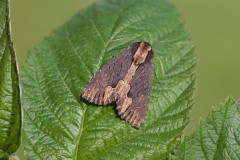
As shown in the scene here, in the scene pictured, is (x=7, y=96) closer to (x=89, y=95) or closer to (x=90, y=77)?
(x=89, y=95)

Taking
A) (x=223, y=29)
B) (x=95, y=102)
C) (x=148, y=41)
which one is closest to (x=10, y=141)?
(x=95, y=102)

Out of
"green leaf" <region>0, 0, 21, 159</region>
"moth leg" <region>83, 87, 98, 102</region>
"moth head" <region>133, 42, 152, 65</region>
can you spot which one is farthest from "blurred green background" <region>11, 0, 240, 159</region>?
"green leaf" <region>0, 0, 21, 159</region>

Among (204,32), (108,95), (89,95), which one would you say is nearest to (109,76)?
(108,95)

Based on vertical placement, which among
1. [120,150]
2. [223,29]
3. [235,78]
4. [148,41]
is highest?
[223,29]

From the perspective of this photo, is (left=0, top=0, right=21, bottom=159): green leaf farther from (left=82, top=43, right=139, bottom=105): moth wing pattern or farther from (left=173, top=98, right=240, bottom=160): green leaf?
(left=173, top=98, right=240, bottom=160): green leaf

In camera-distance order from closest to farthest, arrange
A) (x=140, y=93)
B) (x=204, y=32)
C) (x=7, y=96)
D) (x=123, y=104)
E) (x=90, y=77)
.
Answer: (x=7, y=96) → (x=90, y=77) → (x=123, y=104) → (x=140, y=93) → (x=204, y=32)

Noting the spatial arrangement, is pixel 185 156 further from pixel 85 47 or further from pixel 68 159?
pixel 85 47
